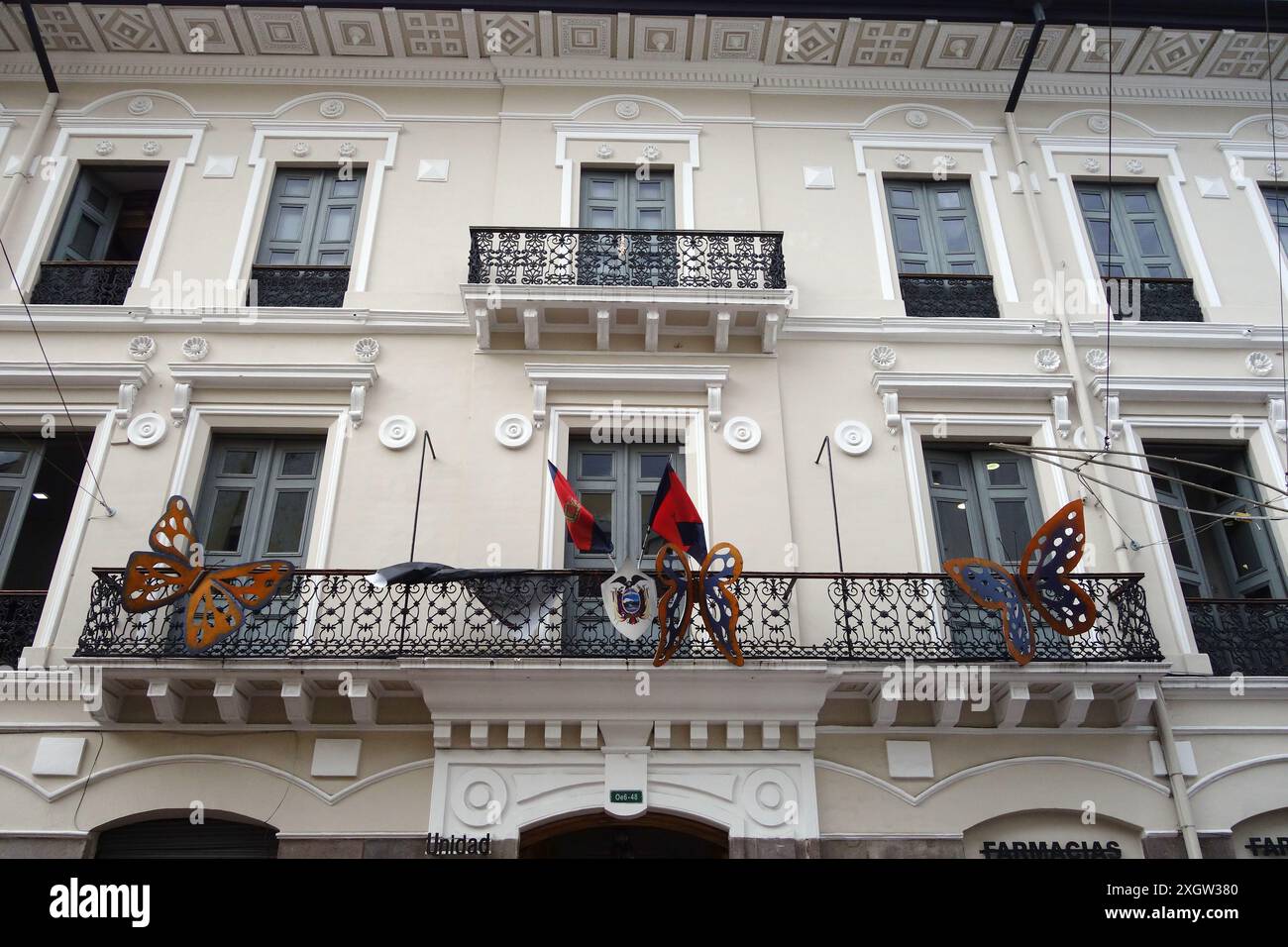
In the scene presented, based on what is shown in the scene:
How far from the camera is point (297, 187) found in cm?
1202

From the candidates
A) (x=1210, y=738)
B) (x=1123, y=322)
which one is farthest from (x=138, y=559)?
(x=1123, y=322)

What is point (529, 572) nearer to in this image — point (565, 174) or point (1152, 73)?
point (565, 174)

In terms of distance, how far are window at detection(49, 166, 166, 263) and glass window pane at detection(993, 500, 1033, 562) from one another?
10.2m

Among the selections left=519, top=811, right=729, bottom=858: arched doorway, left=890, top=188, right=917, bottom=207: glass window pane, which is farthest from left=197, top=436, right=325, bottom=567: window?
left=890, top=188, right=917, bottom=207: glass window pane

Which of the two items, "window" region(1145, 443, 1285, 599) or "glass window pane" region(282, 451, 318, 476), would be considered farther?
"glass window pane" region(282, 451, 318, 476)

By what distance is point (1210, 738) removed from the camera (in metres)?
8.89

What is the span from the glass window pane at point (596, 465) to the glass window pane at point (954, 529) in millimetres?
3481

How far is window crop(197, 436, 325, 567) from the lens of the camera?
32.0 feet

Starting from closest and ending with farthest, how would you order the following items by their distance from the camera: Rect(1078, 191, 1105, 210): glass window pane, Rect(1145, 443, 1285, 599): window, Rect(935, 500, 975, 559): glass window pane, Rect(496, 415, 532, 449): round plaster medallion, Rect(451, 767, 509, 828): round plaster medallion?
Rect(451, 767, 509, 828): round plaster medallion, Rect(1145, 443, 1285, 599): window, Rect(935, 500, 975, 559): glass window pane, Rect(496, 415, 532, 449): round plaster medallion, Rect(1078, 191, 1105, 210): glass window pane

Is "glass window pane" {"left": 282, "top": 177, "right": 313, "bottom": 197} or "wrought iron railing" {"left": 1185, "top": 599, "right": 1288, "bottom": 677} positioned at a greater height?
"glass window pane" {"left": 282, "top": 177, "right": 313, "bottom": 197}

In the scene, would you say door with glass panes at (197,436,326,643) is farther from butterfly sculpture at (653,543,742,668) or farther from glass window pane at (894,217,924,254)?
glass window pane at (894,217,924,254)

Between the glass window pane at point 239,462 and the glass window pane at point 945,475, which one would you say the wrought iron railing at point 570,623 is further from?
the glass window pane at point 239,462

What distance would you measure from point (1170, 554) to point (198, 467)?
9933 mm

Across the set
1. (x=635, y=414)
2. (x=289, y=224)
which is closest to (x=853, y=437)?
(x=635, y=414)
